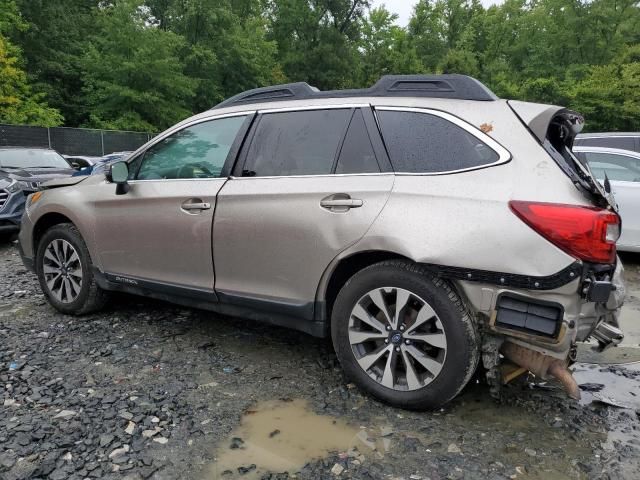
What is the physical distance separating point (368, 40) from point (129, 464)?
4389 cm

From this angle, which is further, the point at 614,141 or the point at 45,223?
the point at 614,141

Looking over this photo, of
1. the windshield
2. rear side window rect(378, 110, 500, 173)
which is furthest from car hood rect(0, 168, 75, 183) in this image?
rear side window rect(378, 110, 500, 173)

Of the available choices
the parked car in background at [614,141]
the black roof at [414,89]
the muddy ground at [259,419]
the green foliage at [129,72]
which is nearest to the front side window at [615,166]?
the parked car in background at [614,141]

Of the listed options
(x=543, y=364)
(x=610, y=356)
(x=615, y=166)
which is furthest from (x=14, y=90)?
(x=543, y=364)

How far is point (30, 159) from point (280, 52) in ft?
112

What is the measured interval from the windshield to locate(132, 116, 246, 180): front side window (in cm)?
683

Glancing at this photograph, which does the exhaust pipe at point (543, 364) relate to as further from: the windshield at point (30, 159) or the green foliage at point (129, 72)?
the green foliage at point (129, 72)

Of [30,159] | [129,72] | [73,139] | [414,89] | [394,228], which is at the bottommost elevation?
[73,139]

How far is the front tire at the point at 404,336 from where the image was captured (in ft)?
8.46

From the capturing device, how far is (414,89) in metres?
2.99

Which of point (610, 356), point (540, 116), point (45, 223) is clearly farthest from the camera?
point (45, 223)

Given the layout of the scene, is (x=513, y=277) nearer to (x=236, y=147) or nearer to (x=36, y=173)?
(x=236, y=147)

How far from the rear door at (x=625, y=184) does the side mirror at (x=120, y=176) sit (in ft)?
18.0

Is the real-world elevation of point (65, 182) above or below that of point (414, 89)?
below
